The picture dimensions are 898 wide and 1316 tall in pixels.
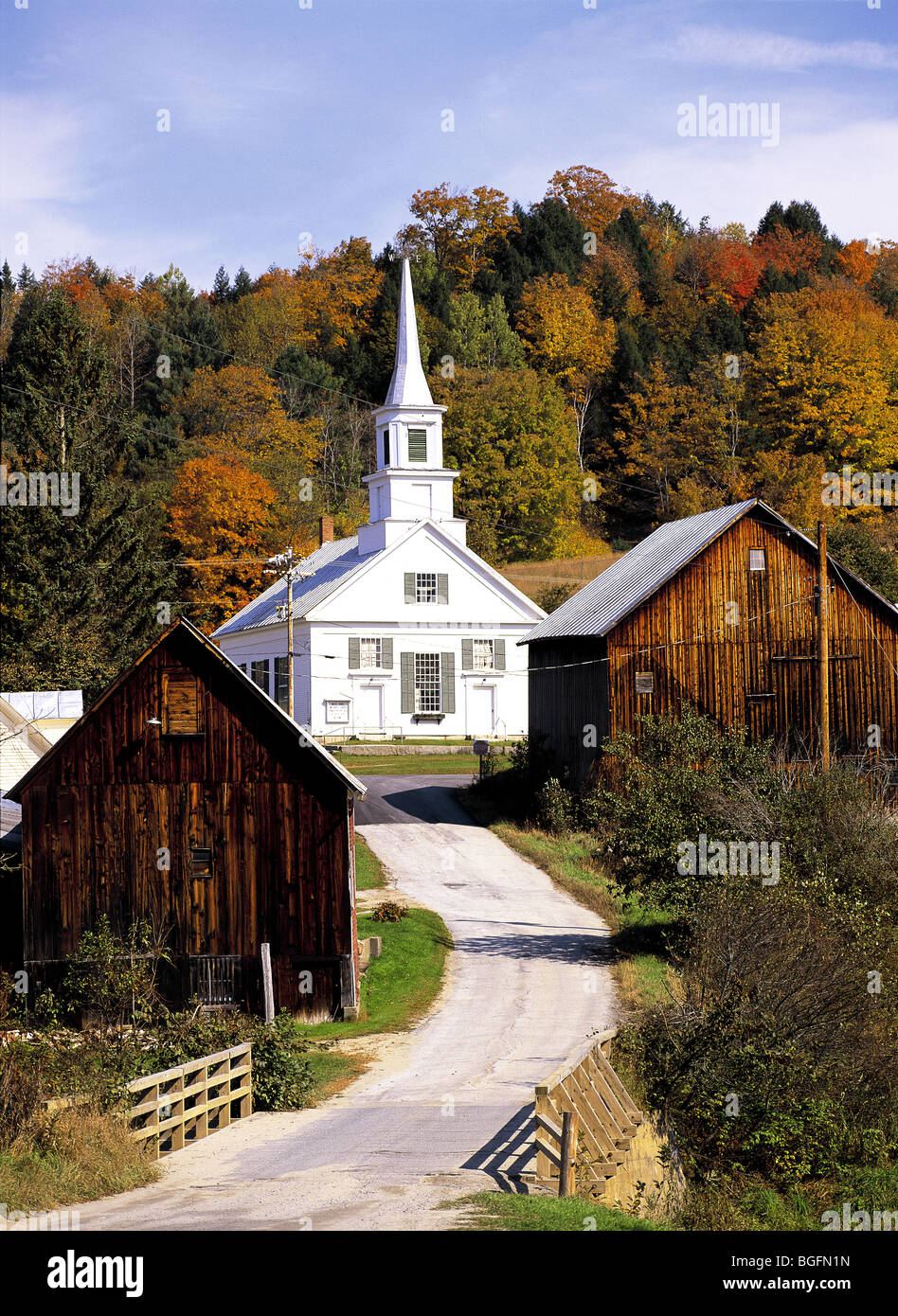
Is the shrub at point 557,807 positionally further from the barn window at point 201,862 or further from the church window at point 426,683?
the church window at point 426,683

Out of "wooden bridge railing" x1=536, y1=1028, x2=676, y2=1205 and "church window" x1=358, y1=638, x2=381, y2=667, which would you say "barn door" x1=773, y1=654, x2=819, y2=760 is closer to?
"church window" x1=358, y1=638, x2=381, y2=667

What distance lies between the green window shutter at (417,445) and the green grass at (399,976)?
3360 centimetres

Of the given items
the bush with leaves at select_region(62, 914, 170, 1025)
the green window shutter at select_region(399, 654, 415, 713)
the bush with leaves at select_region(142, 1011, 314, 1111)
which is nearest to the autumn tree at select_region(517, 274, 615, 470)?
the green window shutter at select_region(399, 654, 415, 713)

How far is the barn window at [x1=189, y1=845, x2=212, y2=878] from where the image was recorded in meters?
27.5

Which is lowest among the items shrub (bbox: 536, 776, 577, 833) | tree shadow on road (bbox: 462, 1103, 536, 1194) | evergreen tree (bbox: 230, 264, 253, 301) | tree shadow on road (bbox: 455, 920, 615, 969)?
tree shadow on road (bbox: 455, 920, 615, 969)

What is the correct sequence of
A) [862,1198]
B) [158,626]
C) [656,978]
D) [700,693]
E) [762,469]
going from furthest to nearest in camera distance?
[762,469] < [158,626] < [700,693] < [656,978] < [862,1198]

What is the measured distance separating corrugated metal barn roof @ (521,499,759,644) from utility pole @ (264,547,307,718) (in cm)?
759

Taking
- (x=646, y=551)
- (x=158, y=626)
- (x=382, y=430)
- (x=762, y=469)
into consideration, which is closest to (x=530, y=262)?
(x=762, y=469)

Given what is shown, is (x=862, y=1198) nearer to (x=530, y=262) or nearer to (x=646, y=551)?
(x=646, y=551)

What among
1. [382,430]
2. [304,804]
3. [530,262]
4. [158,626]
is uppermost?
[530,262]

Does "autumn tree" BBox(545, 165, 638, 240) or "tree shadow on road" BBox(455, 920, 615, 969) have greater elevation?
"autumn tree" BBox(545, 165, 638, 240)

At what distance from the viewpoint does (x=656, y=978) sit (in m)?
26.9

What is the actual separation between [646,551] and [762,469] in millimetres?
44417

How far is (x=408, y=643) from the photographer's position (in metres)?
59.0
